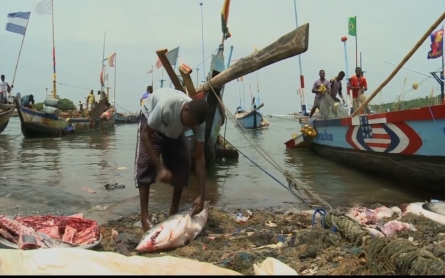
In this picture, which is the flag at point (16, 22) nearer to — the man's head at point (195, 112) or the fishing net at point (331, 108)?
the fishing net at point (331, 108)

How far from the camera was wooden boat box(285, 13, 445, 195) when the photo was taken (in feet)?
19.5

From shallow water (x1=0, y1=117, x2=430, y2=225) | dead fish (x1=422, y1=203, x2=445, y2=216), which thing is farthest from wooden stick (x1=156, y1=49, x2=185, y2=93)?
dead fish (x1=422, y1=203, x2=445, y2=216)

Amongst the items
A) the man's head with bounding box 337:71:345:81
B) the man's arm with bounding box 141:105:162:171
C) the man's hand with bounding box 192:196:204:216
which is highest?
the man's head with bounding box 337:71:345:81

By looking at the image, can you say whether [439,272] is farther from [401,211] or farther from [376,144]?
[376,144]

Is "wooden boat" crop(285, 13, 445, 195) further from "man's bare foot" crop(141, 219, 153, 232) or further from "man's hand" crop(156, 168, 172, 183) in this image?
"man's bare foot" crop(141, 219, 153, 232)

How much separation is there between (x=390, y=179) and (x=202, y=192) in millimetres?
4596

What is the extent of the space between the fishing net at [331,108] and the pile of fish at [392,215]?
5.11m

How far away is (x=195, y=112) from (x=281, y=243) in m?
1.31

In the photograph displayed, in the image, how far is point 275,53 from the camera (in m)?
5.15

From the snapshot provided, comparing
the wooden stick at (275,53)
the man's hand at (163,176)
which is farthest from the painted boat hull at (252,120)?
the man's hand at (163,176)

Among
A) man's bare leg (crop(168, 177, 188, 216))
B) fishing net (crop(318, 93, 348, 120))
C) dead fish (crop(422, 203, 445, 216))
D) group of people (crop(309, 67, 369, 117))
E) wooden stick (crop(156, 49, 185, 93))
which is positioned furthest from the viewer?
group of people (crop(309, 67, 369, 117))

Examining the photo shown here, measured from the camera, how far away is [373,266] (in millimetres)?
2781

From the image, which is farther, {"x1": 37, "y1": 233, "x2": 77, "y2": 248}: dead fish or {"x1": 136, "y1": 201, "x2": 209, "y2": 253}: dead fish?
{"x1": 136, "y1": 201, "x2": 209, "y2": 253}: dead fish

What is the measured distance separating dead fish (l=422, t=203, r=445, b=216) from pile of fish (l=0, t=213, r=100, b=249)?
344 cm
